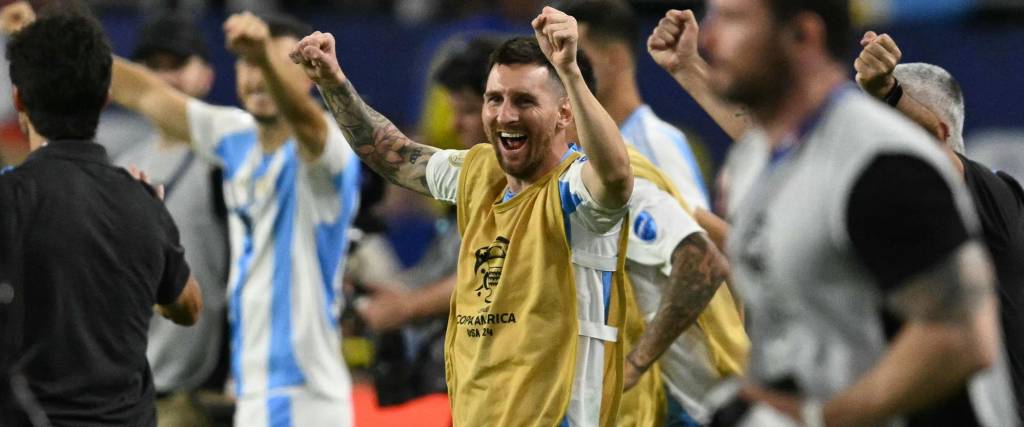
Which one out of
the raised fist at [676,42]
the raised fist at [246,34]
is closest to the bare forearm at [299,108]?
the raised fist at [246,34]

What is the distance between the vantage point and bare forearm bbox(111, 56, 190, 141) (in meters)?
7.03

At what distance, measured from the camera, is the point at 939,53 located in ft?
36.9

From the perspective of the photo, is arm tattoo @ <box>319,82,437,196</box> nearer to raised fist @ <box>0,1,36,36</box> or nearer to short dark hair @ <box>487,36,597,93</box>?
short dark hair @ <box>487,36,597,93</box>

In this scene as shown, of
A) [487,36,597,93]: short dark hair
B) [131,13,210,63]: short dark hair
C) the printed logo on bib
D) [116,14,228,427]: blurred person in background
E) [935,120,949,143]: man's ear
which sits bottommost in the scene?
[116,14,228,427]: blurred person in background

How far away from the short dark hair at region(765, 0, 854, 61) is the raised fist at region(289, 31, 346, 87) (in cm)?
203

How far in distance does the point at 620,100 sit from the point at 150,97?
7.45ft

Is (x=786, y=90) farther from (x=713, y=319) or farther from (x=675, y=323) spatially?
(x=713, y=319)

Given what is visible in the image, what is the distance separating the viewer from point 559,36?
3855 millimetres

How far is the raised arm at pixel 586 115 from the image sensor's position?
3877 millimetres

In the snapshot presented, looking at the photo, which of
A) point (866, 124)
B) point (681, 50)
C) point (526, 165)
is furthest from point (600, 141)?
point (866, 124)

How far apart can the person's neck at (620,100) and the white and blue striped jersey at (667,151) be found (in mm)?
60

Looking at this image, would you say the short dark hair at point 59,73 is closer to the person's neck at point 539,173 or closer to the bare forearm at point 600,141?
the person's neck at point 539,173

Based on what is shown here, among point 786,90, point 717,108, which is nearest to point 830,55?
point 786,90

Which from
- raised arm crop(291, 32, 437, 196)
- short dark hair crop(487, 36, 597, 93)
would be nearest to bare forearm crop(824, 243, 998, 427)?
short dark hair crop(487, 36, 597, 93)
